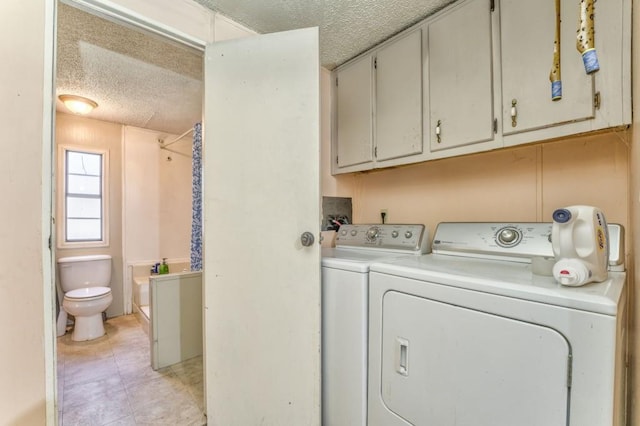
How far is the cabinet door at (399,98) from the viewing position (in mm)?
1674

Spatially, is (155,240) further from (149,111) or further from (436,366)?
(436,366)

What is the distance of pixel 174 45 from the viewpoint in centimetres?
154

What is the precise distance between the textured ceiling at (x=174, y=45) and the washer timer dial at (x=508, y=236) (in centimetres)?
129

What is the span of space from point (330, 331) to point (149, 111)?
119 inches

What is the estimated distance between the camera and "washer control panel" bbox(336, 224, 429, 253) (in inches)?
60.6

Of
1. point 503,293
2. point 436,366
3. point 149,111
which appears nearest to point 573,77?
point 503,293

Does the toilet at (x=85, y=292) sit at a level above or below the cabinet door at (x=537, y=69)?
below

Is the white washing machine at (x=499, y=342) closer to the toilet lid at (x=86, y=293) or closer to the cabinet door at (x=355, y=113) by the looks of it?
the cabinet door at (x=355, y=113)

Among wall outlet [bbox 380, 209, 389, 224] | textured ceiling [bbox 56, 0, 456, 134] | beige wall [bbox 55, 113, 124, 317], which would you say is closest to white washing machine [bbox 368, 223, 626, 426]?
wall outlet [bbox 380, 209, 389, 224]

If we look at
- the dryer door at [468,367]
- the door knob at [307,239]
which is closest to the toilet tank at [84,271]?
the door knob at [307,239]

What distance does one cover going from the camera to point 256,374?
4.63 feet

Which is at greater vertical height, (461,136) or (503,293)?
(461,136)

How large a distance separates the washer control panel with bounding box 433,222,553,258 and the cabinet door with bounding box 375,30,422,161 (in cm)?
55

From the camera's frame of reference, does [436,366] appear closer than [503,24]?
Yes
